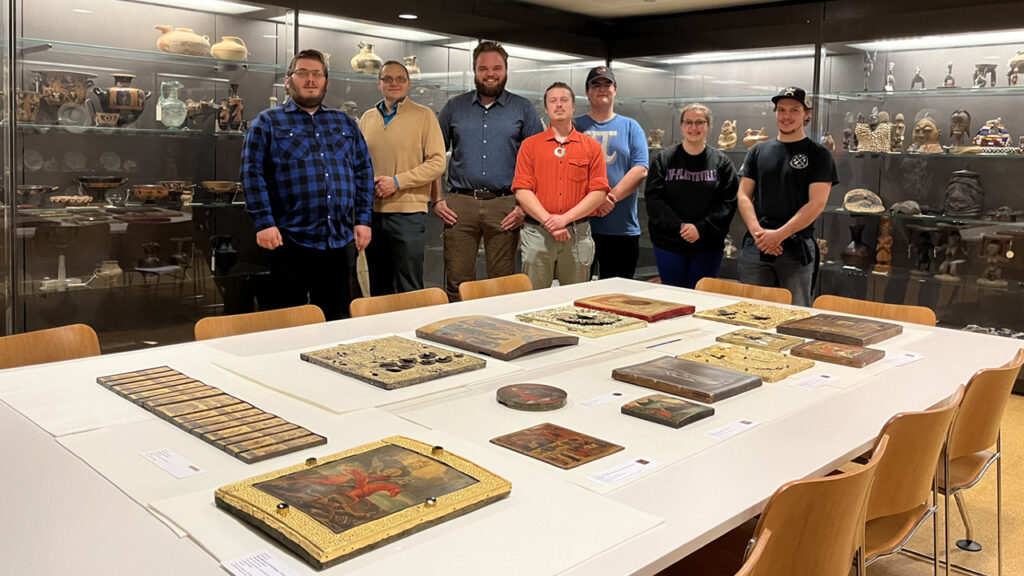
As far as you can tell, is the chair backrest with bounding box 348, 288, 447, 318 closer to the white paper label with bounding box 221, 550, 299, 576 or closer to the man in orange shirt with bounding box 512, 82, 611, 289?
the man in orange shirt with bounding box 512, 82, 611, 289

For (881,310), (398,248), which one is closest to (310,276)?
(398,248)

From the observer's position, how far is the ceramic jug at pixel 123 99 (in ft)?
14.0

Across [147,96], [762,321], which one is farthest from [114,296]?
[762,321]

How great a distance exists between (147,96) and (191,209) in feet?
2.01

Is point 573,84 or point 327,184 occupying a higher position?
point 573,84

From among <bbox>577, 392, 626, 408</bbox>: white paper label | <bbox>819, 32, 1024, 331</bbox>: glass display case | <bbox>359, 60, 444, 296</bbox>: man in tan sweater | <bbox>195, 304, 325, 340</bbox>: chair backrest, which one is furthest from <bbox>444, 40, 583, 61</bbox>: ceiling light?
<bbox>577, 392, 626, 408</bbox>: white paper label

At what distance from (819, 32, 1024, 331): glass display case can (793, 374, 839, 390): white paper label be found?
11.2 feet

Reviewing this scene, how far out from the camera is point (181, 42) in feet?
14.6

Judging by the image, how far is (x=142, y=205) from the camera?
4.38m

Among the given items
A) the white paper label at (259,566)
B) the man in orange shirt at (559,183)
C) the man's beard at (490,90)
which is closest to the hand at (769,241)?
the man in orange shirt at (559,183)

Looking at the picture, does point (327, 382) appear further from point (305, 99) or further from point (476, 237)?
point (476, 237)

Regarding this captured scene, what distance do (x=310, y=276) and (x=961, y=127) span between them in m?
4.02

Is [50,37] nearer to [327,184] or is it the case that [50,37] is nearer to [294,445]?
[327,184]

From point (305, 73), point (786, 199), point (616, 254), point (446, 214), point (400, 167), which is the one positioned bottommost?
point (616, 254)
